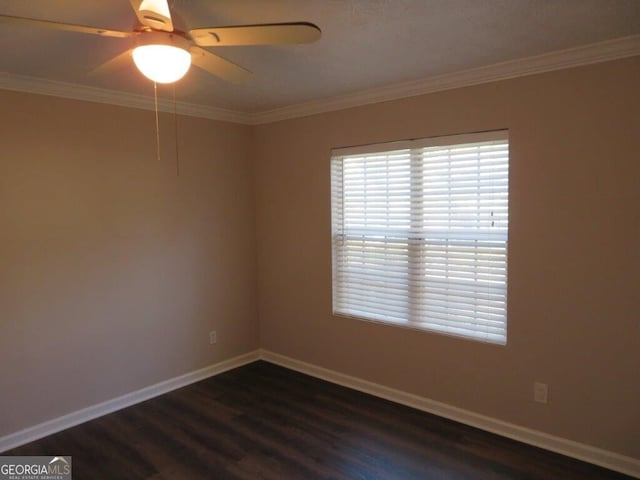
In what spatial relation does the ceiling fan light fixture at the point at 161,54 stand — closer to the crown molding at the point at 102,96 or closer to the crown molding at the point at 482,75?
the crown molding at the point at 102,96

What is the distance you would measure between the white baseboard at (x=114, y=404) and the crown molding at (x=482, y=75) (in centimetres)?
241

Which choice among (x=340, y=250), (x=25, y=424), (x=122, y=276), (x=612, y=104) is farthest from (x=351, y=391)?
(x=612, y=104)

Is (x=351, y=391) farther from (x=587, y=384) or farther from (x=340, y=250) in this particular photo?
(x=587, y=384)

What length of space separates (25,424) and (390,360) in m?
2.62

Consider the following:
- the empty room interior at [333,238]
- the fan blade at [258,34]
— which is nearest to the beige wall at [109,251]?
the empty room interior at [333,238]

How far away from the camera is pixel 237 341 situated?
435 centimetres

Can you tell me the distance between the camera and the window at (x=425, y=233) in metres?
2.98

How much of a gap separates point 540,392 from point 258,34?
8.72 feet

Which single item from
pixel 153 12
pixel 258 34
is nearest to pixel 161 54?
pixel 153 12

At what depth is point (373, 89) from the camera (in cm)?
334

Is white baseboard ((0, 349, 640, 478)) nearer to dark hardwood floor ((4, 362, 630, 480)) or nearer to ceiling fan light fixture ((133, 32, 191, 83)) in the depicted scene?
dark hardwood floor ((4, 362, 630, 480))

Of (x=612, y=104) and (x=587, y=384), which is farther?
(x=587, y=384)

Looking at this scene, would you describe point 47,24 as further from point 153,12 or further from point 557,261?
point 557,261

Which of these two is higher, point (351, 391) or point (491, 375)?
point (491, 375)
